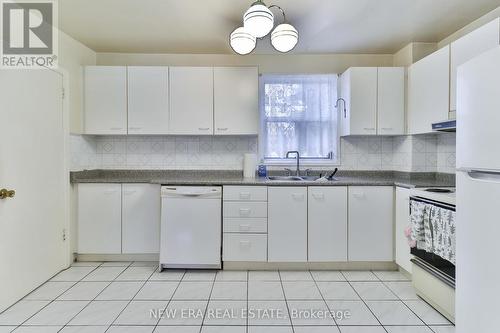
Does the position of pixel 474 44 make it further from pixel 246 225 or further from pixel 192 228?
pixel 192 228

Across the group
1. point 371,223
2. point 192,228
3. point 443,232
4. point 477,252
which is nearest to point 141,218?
point 192,228

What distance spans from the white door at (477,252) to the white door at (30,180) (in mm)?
2936

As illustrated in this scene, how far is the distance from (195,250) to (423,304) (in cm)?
193

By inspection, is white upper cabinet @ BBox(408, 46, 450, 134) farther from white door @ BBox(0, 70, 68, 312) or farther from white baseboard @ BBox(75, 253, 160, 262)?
white door @ BBox(0, 70, 68, 312)

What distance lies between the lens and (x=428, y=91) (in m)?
2.69

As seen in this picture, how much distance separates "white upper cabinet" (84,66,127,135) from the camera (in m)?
3.17

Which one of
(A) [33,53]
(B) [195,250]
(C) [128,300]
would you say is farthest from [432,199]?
(A) [33,53]

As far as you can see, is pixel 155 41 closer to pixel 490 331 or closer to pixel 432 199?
pixel 432 199

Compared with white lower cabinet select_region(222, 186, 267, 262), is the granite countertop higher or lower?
higher

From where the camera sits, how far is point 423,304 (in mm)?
2262

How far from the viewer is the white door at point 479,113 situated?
1322mm

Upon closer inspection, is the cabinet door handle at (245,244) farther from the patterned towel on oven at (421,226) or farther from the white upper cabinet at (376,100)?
the white upper cabinet at (376,100)

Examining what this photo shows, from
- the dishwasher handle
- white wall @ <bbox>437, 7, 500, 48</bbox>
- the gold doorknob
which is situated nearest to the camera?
the gold doorknob

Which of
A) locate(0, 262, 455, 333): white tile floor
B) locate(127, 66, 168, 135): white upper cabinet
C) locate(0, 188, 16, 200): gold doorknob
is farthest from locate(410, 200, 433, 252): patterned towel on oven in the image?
locate(0, 188, 16, 200): gold doorknob
